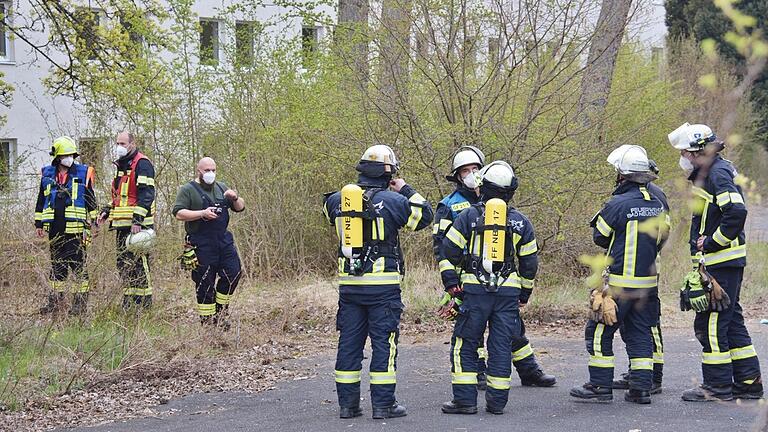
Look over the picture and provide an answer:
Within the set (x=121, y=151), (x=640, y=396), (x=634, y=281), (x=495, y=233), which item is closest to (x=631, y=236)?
(x=634, y=281)

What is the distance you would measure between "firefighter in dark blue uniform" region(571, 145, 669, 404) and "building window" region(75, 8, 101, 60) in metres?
7.84

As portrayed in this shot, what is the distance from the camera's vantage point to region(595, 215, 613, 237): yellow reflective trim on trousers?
299 inches

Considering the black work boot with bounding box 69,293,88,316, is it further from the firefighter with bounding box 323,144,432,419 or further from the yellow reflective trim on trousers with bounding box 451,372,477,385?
the yellow reflective trim on trousers with bounding box 451,372,477,385

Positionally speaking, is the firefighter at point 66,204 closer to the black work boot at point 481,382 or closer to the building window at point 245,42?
the black work boot at point 481,382

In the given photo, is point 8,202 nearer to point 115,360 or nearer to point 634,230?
point 115,360

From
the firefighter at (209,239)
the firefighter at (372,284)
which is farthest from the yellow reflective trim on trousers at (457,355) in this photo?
the firefighter at (209,239)

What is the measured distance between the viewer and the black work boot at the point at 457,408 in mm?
7266

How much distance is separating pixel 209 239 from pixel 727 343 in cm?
508

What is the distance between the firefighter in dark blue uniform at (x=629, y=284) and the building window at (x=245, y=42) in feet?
31.6

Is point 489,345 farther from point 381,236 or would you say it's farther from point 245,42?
point 245,42

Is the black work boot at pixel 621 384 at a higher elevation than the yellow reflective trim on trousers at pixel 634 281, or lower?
lower

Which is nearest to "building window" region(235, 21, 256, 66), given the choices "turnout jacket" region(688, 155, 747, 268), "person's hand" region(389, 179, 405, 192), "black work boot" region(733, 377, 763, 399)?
"person's hand" region(389, 179, 405, 192)

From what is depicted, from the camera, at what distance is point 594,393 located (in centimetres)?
765

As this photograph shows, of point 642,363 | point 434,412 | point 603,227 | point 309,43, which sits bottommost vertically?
point 434,412
